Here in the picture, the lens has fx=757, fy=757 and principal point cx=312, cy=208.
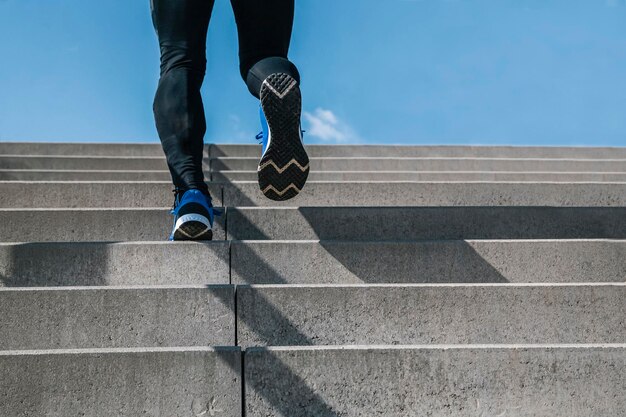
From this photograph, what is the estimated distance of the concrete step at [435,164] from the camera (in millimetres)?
6402

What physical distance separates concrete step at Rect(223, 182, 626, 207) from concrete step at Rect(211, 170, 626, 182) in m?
1.43

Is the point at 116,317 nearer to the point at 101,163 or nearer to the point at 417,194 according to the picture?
the point at 417,194

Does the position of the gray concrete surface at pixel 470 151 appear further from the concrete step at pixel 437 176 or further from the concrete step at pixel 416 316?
the concrete step at pixel 416 316

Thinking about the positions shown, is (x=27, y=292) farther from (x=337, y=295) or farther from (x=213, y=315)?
(x=337, y=295)

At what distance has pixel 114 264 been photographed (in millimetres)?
2811

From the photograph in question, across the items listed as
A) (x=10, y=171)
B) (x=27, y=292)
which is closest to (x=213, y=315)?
(x=27, y=292)

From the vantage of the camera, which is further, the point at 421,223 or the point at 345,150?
the point at 345,150

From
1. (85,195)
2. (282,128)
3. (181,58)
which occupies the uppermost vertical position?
(85,195)

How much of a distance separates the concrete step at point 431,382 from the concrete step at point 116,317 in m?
0.44

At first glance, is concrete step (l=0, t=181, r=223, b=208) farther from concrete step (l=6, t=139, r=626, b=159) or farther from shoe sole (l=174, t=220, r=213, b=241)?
Answer: concrete step (l=6, t=139, r=626, b=159)

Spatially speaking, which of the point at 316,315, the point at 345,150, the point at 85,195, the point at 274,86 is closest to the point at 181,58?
the point at 274,86

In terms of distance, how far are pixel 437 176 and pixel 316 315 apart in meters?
3.72

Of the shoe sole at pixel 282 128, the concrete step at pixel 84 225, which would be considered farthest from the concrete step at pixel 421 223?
the shoe sole at pixel 282 128

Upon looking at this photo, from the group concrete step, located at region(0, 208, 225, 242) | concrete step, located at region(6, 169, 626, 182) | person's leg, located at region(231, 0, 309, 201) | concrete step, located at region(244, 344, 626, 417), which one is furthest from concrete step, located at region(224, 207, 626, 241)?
concrete step, located at region(6, 169, 626, 182)
